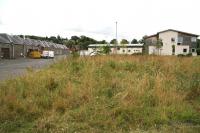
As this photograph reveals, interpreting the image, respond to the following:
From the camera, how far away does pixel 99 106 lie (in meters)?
7.34

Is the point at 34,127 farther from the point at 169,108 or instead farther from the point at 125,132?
the point at 169,108

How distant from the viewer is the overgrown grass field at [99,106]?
20.4 ft

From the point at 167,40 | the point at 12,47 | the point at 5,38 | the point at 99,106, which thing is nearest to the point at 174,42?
the point at 167,40

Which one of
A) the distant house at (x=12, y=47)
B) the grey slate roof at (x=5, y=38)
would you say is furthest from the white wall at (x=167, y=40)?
the grey slate roof at (x=5, y=38)

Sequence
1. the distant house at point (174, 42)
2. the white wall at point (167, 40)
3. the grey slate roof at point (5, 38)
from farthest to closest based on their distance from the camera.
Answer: the white wall at point (167, 40), the distant house at point (174, 42), the grey slate roof at point (5, 38)

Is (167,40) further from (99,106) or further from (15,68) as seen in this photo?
(99,106)

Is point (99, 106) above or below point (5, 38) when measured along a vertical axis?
below

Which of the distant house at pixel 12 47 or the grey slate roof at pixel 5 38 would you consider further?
the grey slate roof at pixel 5 38

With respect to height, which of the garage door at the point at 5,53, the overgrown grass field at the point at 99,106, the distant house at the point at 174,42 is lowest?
the overgrown grass field at the point at 99,106

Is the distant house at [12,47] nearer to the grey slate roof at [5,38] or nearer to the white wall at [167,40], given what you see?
the grey slate roof at [5,38]

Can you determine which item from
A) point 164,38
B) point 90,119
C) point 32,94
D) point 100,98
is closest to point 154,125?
point 90,119

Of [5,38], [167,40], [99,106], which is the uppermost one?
[167,40]

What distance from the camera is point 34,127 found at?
6.11 meters

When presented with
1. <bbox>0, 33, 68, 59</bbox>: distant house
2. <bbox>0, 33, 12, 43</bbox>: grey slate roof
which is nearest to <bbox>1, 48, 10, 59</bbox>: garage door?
<bbox>0, 33, 68, 59</bbox>: distant house
